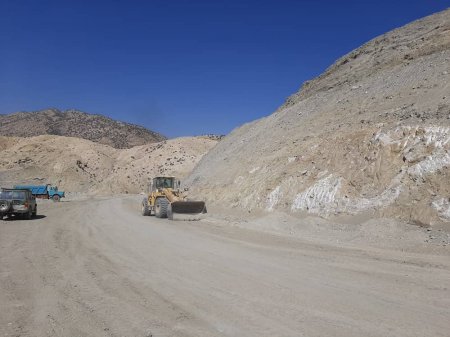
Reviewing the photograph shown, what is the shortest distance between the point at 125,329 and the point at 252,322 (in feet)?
6.29

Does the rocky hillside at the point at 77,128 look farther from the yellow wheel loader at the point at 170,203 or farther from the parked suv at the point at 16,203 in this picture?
the parked suv at the point at 16,203

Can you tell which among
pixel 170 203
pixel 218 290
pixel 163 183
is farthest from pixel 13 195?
pixel 218 290

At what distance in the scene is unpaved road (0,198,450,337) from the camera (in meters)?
6.09

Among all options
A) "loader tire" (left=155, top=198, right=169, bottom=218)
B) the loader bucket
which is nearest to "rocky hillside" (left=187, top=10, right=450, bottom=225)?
the loader bucket

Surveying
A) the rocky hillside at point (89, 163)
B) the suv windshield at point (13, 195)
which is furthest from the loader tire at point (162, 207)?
the rocky hillside at point (89, 163)

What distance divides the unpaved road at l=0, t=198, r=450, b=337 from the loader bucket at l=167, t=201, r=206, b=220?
9.74 meters

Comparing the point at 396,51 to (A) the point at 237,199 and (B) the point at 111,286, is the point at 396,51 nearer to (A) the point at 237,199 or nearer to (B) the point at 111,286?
(A) the point at 237,199

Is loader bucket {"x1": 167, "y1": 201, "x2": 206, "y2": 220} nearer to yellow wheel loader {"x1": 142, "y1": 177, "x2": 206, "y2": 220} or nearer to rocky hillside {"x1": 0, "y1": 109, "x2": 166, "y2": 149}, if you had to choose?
yellow wheel loader {"x1": 142, "y1": 177, "x2": 206, "y2": 220}

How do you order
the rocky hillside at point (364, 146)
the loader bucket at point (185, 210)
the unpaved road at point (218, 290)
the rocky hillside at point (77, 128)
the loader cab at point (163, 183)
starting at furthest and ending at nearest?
the rocky hillside at point (77, 128) → the loader cab at point (163, 183) → the loader bucket at point (185, 210) → the rocky hillside at point (364, 146) → the unpaved road at point (218, 290)

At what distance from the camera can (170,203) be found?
23.8 meters

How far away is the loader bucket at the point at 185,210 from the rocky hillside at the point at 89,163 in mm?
41579

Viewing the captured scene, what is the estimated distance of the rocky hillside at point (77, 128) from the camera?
404 feet

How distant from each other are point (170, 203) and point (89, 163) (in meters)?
63.6

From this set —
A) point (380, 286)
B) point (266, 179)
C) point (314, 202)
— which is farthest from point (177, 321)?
point (266, 179)
